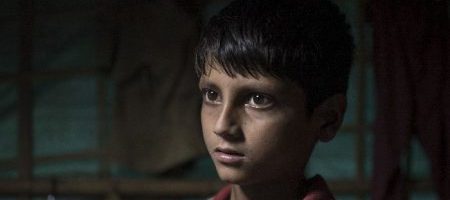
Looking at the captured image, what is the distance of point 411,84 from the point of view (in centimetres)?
145

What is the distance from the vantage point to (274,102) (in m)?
0.89

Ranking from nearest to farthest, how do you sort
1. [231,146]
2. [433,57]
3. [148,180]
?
[231,146] < [433,57] < [148,180]

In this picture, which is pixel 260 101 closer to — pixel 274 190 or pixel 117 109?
pixel 274 190

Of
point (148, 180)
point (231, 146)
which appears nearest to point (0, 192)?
point (148, 180)

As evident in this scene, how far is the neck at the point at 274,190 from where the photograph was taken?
0.93 meters

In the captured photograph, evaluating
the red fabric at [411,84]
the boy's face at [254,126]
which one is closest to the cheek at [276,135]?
the boy's face at [254,126]

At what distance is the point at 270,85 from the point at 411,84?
65 centimetres

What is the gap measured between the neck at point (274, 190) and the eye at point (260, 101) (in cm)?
11

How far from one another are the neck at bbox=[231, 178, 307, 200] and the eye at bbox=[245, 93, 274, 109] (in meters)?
0.11

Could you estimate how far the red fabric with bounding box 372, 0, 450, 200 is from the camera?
4.67 ft

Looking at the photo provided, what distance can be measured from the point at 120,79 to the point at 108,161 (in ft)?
0.66

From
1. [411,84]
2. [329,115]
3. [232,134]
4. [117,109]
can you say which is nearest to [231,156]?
[232,134]

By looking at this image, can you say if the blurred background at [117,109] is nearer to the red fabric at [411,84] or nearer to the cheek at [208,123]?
the red fabric at [411,84]

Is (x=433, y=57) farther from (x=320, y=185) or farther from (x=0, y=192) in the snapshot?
(x=0, y=192)
